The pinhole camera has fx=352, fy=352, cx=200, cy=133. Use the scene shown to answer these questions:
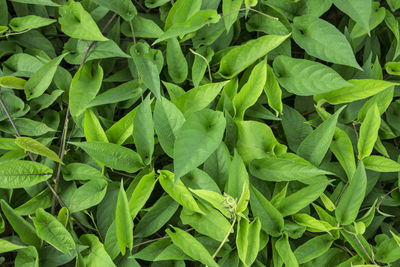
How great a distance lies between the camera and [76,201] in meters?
0.66

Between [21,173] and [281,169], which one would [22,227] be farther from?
[281,169]

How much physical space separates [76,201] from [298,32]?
55 cm

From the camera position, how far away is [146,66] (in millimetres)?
683

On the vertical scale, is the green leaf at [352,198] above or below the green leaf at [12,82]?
below

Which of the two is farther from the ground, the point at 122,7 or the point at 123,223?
the point at 122,7

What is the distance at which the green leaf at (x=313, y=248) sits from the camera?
653mm

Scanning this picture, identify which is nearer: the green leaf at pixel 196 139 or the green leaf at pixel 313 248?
the green leaf at pixel 196 139

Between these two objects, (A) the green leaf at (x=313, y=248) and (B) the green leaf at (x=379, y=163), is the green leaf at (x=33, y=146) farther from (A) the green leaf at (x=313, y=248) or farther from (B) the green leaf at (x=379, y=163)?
(B) the green leaf at (x=379, y=163)

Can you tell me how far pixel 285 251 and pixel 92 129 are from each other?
42cm

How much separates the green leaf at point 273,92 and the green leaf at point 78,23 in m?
0.33

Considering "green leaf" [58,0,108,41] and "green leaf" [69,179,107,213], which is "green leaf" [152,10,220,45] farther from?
"green leaf" [69,179,107,213]

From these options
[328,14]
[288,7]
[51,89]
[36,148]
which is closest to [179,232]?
[36,148]

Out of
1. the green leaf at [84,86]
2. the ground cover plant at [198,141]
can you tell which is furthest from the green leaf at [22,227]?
the green leaf at [84,86]

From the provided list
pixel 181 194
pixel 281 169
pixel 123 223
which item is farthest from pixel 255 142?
pixel 123 223
